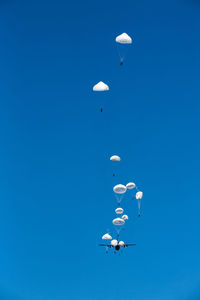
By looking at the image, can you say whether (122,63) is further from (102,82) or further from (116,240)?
(116,240)

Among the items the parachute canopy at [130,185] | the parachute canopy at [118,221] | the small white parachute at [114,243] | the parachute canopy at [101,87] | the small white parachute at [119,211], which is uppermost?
the parachute canopy at [101,87]

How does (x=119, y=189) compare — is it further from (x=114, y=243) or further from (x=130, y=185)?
(x=114, y=243)

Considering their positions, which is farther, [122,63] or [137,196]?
[137,196]

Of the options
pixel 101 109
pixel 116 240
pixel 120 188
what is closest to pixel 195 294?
pixel 116 240

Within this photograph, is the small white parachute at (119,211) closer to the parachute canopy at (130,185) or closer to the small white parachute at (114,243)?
the parachute canopy at (130,185)

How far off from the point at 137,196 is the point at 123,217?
3.31 metres

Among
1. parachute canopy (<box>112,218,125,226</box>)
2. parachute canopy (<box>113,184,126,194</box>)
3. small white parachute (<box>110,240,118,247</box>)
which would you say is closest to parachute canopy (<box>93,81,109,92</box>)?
parachute canopy (<box>113,184,126,194</box>)

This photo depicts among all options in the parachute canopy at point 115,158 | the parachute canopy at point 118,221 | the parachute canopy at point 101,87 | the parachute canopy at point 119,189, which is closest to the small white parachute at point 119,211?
the parachute canopy at point 118,221

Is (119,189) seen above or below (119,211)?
above

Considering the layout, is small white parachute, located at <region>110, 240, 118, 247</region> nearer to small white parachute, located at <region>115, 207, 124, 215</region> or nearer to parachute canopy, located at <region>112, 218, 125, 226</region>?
small white parachute, located at <region>115, 207, 124, 215</region>

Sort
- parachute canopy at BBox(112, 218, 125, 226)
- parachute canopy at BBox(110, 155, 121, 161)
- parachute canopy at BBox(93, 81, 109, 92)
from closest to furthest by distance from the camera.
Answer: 1. parachute canopy at BBox(93, 81, 109, 92)
2. parachute canopy at BBox(110, 155, 121, 161)
3. parachute canopy at BBox(112, 218, 125, 226)

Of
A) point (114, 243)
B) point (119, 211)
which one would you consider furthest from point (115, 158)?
point (114, 243)

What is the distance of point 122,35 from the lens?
4019 centimetres

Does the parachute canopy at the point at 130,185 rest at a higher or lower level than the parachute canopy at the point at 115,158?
lower
